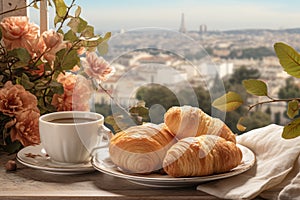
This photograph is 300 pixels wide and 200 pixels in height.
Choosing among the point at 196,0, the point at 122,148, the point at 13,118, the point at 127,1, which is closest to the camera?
the point at 122,148

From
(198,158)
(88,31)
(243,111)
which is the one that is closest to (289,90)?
(243,111)

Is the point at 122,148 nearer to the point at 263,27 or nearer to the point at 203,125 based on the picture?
the point at 203,125

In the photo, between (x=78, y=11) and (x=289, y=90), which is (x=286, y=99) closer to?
(x=78, y=11)

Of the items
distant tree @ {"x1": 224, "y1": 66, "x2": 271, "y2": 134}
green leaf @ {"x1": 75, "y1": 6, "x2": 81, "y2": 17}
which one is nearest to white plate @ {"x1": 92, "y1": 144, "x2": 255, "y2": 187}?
green leaf @ {"x1": 75, "y1": 6, "x2": 81, "y2": 17}

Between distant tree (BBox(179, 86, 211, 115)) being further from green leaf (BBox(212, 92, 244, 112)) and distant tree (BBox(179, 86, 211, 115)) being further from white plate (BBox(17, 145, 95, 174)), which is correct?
white plate (BBox(17, 145, 95, 174))

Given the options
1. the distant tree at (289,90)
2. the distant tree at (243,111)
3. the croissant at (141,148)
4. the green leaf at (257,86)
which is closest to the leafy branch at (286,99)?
the green leaf at (257,86)

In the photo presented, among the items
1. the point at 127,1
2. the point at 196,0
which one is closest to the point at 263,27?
the point at 196,0

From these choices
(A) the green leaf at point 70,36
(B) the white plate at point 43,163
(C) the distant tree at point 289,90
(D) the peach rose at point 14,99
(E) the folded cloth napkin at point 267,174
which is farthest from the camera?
(C) the distant tree at point 289,90

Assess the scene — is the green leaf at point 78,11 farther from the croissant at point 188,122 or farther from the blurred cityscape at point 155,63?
the croissant at point 188,122
